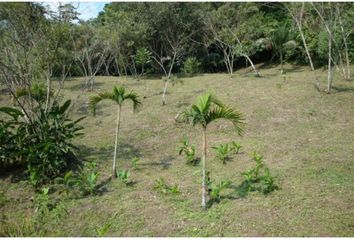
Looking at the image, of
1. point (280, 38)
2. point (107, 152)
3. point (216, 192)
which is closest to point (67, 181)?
point (107, 152)

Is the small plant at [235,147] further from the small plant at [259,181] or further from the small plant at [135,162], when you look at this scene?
the small plant at [135,162]

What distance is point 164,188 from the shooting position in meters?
6.15

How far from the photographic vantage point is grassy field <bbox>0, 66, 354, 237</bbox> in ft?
16.1

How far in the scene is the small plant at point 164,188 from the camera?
234 inches

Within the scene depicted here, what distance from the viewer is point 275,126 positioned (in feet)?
30.6

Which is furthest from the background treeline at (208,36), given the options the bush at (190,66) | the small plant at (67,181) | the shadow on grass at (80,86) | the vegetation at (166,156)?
the small plant at (67,181)

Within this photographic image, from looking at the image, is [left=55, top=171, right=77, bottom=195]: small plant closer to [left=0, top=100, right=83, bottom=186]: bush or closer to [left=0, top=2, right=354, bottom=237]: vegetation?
[left=0, top=2, right=354, bottom=237]: vegetation

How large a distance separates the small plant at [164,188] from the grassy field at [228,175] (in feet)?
0.38

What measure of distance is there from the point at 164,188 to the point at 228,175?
1.35 metres

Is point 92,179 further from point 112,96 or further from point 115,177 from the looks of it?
point 112,96

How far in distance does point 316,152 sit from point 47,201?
562cm

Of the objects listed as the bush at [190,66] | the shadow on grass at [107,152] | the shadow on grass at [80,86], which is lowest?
the shadow on grass at [107,152]

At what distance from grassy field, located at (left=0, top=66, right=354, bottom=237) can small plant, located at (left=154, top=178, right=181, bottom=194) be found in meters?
0.11

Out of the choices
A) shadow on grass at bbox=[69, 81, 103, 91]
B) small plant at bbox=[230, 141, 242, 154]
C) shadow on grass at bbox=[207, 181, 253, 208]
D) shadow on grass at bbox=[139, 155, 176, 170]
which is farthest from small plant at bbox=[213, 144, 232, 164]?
shadow on grass at bbox=[69, 81, 103, 91]
